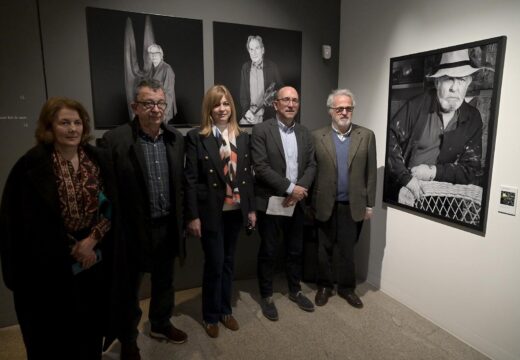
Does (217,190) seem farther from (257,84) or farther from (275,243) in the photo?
(257,84)

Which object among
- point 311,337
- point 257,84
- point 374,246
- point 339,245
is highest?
point 257,84

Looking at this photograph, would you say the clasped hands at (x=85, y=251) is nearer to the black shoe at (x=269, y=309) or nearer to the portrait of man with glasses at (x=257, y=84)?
the black shoe at (x=269, y=309)

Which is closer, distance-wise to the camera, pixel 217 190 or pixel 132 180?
pixel 132 180

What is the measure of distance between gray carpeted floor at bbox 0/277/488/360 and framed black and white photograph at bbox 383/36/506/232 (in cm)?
82

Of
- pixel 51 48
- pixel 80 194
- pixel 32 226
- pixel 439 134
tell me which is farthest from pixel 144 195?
pixel 439 134

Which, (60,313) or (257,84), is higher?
(257,84)

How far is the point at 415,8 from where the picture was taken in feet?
8.18

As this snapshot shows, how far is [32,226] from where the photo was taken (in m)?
1.53

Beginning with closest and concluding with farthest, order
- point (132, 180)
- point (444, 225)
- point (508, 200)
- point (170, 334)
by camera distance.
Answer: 1. point (132, 180)
2. point (508, 200)
3. point (170, 334)
4. point (444, 225)

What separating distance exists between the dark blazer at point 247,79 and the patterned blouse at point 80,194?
1524 mm

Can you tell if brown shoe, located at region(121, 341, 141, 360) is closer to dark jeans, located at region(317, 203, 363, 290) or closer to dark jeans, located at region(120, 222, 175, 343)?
dark jeans, located at region(120, 222, 175, 343)

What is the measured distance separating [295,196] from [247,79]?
114 centimetres

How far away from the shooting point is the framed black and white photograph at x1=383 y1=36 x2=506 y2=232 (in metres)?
2.07

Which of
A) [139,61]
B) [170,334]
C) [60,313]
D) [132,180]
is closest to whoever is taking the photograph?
[60,313]
